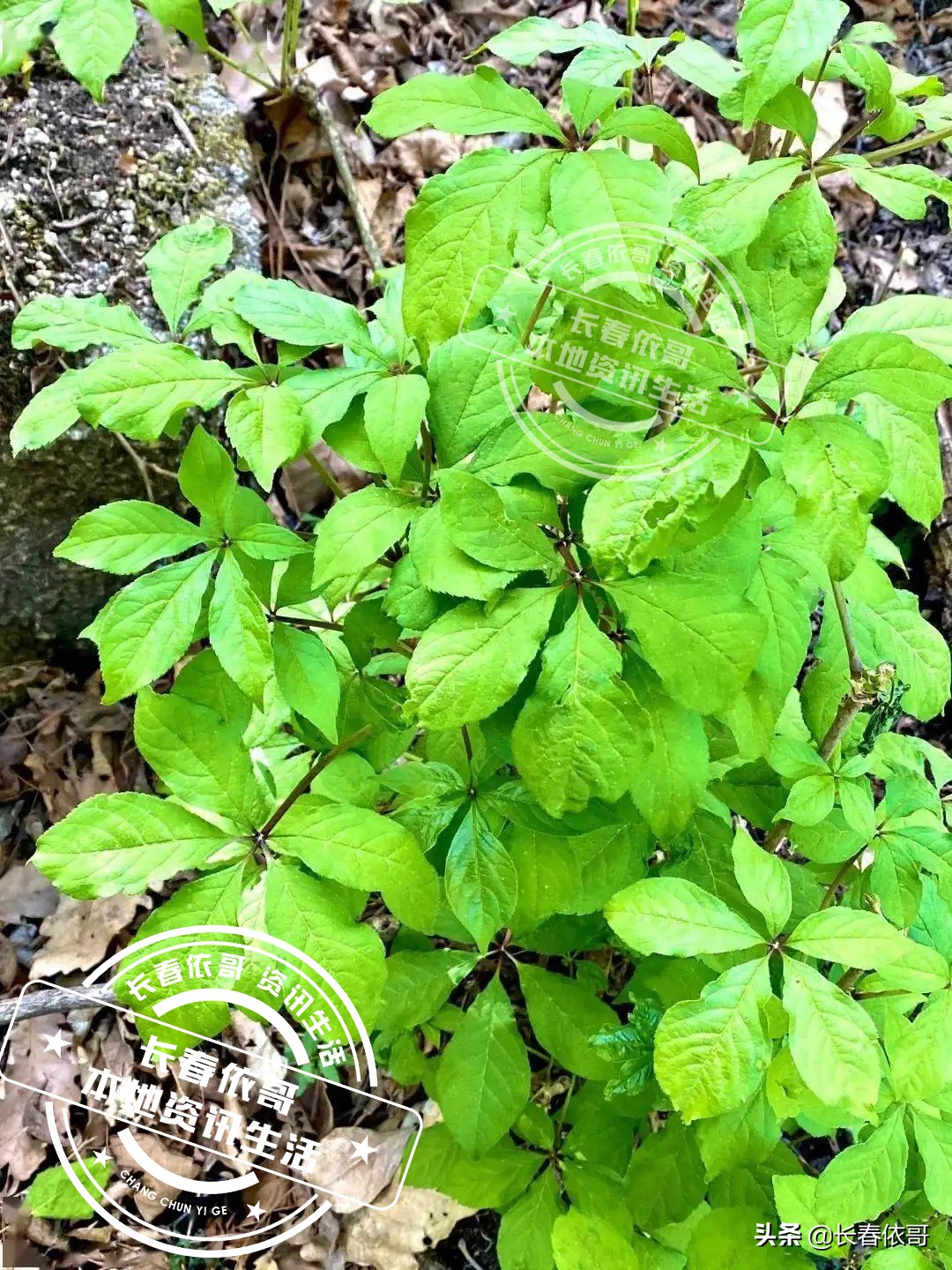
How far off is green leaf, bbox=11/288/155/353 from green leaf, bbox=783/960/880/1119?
1.26 m

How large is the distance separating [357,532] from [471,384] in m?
0.25

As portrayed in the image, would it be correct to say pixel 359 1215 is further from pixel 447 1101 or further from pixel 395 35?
pixel 395 35

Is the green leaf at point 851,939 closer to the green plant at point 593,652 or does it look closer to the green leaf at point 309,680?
the green plant at point 593,652

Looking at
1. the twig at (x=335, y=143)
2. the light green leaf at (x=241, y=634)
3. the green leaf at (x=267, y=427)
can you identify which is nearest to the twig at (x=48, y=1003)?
the light green leaf at (x=241, y=634)

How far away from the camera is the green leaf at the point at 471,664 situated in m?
0.95

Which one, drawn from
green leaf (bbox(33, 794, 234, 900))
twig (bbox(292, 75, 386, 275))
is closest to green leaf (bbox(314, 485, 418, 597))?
green leaf (bbox(33, 794, 234, 900))

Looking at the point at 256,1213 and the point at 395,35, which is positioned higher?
the point at 395,35

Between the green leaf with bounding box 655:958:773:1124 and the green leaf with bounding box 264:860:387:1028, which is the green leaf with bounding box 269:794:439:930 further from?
the green leaf with bounding box 655:958:773:1124

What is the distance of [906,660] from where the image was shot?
1.41 metres

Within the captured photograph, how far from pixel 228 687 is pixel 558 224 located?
2.42ft

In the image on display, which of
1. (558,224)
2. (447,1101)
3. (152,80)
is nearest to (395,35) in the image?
(152,80)

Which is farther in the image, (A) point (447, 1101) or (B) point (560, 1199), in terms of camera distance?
(B) point (560, 1199)

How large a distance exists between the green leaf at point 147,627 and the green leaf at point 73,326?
40 cm
